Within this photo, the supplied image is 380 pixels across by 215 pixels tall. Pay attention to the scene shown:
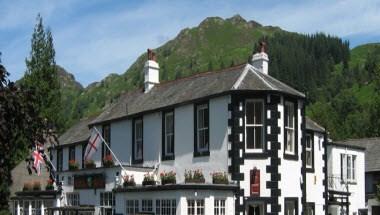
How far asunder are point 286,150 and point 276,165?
127cm

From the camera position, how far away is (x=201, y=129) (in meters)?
29.9

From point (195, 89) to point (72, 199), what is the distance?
10.7 metres

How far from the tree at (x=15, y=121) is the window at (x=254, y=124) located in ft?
63.0

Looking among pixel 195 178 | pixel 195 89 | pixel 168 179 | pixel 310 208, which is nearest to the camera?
pixel 195 178

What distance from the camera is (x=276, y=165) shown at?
91.5 ft

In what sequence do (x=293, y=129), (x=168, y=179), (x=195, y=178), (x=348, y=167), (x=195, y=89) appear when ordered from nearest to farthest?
(x=195, y=178) → (x=168, y=179) → (x=293, y=129) → (x=195, y=89) → (x=348, y=167)

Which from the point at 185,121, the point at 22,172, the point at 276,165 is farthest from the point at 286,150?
the point at 22,172

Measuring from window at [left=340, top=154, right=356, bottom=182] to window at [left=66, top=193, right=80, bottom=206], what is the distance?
1557 cm

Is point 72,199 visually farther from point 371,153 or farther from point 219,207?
point 371,153

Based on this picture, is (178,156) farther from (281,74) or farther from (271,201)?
(281,74)

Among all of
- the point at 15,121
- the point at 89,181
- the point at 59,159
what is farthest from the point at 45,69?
the point at 15,121

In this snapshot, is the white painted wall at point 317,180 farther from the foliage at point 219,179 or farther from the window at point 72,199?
the window at point 72,199

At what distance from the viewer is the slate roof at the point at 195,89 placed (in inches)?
1139

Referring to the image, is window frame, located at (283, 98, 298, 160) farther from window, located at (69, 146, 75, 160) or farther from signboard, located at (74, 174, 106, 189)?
window, located at (69, 146, 75, 160)
